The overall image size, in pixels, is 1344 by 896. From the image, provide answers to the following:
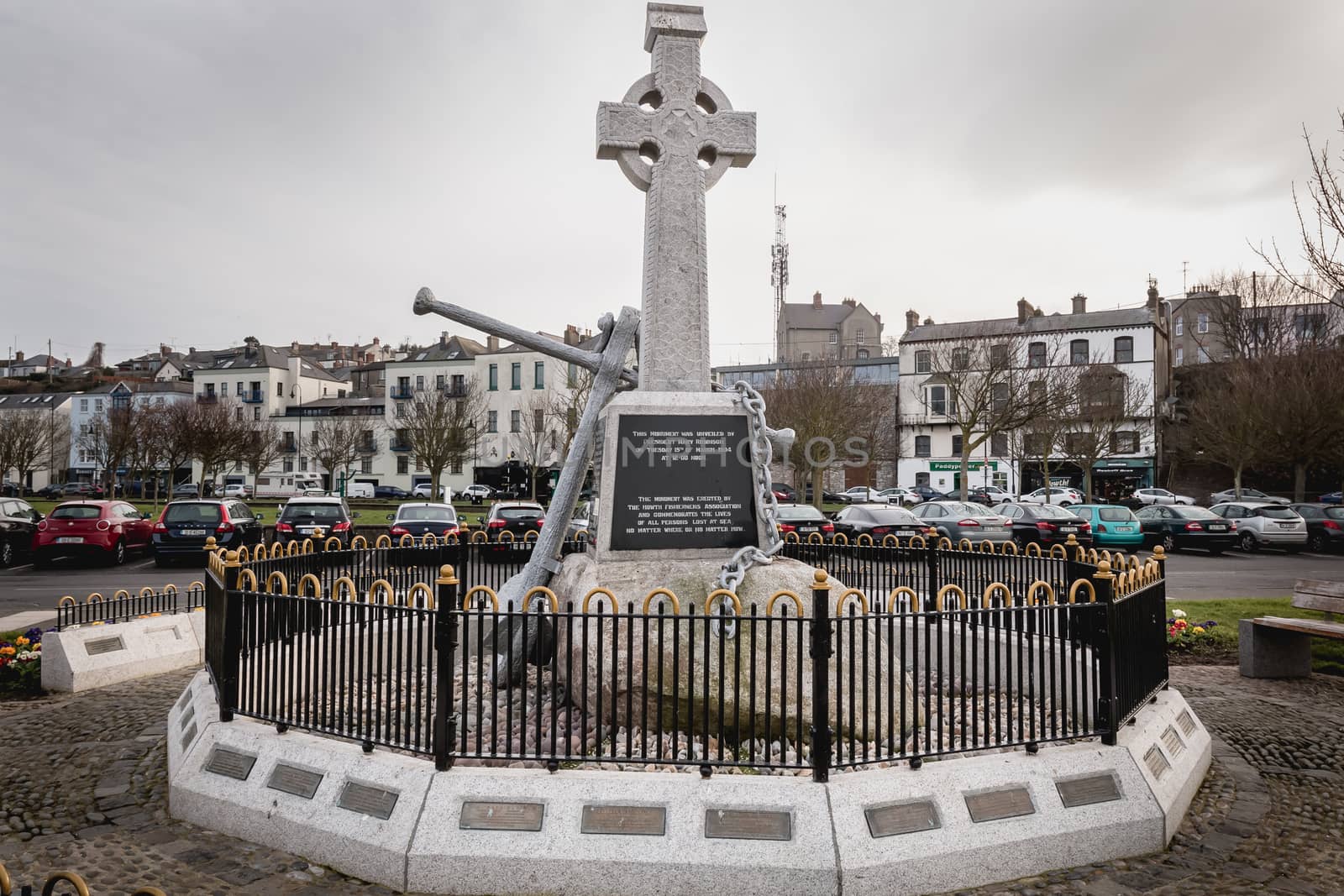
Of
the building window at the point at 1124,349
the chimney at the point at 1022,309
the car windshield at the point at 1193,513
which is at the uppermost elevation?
the chimney at the point at 1022,309

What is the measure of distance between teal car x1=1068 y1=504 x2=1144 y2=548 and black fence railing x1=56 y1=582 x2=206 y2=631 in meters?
21.8

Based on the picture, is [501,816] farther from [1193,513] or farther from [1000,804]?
[1193,513]

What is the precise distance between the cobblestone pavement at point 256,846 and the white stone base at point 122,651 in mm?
599

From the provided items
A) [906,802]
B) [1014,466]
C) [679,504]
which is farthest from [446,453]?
[906,802]

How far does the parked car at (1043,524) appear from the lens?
76.4 ft

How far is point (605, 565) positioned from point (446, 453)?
129ft

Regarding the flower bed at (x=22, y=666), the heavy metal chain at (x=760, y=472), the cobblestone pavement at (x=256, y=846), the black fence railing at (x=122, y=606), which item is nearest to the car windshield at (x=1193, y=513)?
the cobblestone pavement at (x=256, y=846)

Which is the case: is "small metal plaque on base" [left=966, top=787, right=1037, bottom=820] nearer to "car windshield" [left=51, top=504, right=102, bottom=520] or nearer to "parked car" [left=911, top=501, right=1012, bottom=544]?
"parked car" [left=911, top=501, right=1012, bottom=544]

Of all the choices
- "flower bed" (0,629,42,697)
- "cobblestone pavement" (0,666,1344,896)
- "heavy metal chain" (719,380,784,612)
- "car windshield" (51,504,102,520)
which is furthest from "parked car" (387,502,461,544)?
"heavy metal chain" (719,380,784,612)

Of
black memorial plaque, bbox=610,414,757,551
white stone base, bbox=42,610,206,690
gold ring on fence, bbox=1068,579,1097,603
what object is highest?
black memorial plaque, bbox=610,414,757,551

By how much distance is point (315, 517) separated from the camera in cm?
2031

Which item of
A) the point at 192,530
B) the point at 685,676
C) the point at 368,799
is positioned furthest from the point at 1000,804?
the point at 192,530

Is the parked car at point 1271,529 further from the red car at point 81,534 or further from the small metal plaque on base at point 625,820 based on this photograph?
the red car at point 81,534

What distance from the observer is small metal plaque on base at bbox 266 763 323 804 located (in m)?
4.87
